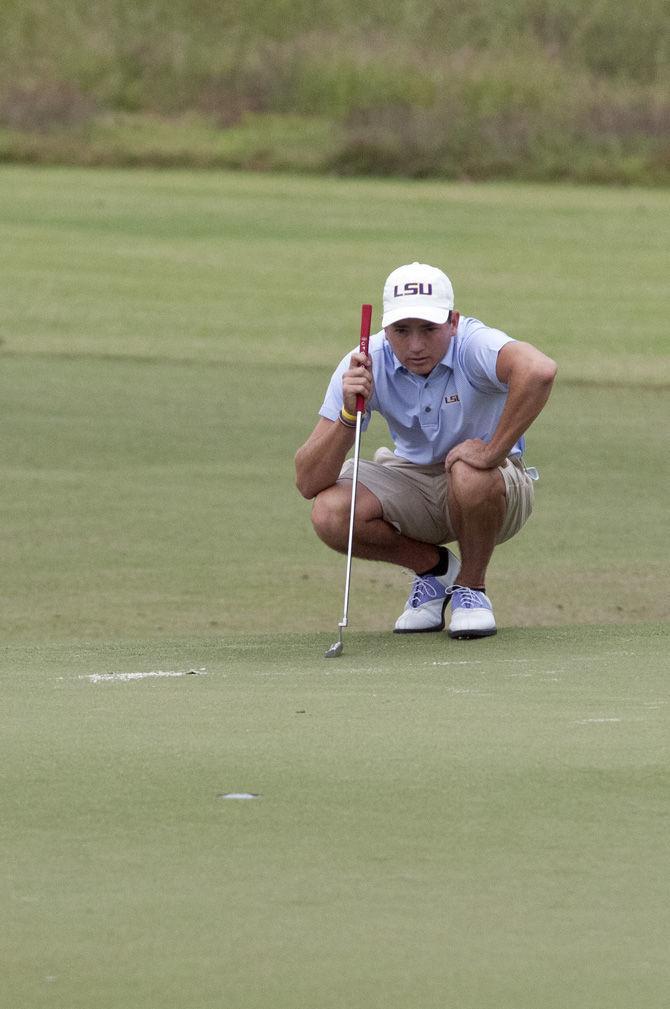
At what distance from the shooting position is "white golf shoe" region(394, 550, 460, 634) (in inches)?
238

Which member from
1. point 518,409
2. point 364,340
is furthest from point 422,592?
point 364,340

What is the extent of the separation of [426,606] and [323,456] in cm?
61

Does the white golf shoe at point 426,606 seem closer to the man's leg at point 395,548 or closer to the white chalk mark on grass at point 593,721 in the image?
the man's leg at point 395,548

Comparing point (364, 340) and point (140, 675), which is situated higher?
point (364, 340)

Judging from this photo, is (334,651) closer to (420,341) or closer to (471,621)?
(471,621)

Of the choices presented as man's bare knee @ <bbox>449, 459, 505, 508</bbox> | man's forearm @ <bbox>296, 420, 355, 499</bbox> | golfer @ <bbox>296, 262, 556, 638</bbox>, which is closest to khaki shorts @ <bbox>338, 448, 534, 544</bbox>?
golfer @ <bbox>296, 262, 556, 638</bbox>

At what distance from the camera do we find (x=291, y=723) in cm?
414

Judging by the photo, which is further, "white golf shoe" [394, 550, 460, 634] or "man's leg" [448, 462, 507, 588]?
"white golf shoe" [394, 550, 460, 634]

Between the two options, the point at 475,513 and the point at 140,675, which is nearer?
the point at 140,675

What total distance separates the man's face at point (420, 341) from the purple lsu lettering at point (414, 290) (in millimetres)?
77

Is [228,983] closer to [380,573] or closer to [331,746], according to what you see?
[331,746]

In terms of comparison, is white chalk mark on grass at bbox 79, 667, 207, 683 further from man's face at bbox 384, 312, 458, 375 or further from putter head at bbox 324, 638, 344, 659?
man's face at bbox 384, 312, 458, 375

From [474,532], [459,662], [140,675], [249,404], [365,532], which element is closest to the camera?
[140,675]

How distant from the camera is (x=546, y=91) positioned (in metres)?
41.6
